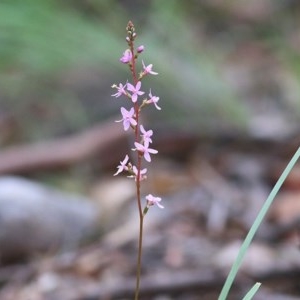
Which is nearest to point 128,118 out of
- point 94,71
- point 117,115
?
point 117,115

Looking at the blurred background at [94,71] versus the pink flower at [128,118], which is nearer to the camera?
the pink flower at [128,118]

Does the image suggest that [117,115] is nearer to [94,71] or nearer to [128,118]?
[94,71]

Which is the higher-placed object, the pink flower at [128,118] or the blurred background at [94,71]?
the blurred background at [94,71]

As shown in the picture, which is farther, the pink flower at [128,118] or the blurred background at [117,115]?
the blurred background at [117,115]

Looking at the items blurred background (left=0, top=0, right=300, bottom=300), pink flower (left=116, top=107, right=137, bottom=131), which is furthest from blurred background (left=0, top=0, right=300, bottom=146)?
pink flower (left=116, top=107, right=137, bottom=131)

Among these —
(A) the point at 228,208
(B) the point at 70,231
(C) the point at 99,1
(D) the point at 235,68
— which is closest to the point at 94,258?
(B) the point at 70,231


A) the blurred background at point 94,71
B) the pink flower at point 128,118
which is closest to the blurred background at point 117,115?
the blurred background at point 94,71

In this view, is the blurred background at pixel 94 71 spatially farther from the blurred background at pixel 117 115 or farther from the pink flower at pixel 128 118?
the pink flower at pixel 128 118

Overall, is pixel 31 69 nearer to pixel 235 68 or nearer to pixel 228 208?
pixel 228 208

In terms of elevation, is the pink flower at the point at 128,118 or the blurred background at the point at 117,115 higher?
the blurred background at the point at 117,115
